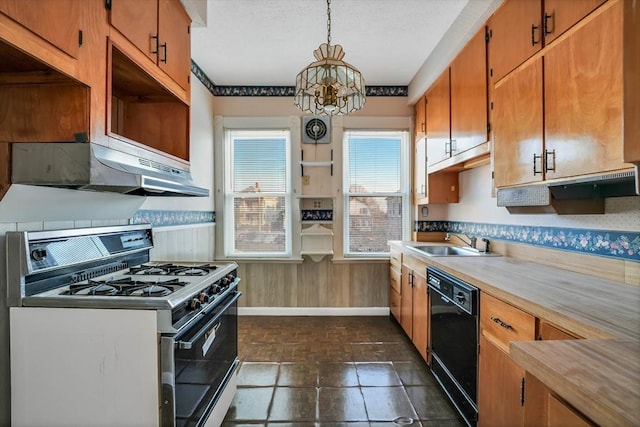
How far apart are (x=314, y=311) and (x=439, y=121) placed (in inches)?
97.5

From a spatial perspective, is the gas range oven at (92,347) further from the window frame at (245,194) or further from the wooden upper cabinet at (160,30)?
the window frame at (245,194)

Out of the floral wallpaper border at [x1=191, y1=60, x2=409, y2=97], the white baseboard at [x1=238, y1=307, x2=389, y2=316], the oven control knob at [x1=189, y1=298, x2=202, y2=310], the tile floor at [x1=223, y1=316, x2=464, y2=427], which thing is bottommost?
the tile floor at [x1=223, y1=316, x2=464, y2=427]

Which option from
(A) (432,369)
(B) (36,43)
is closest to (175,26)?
(B) (36,43)

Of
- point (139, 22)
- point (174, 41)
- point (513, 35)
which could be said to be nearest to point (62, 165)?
point (139, 22)

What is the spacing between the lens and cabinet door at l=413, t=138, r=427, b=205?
142 inches

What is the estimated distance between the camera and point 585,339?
1031 millimetres

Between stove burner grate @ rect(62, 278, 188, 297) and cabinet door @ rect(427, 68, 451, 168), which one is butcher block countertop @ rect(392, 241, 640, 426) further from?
cabinet door @ rect(427, 68, 451, 168)

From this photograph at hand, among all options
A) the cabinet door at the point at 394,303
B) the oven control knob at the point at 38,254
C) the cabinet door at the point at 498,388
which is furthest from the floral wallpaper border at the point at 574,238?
the oven control knob at the point at 38,254

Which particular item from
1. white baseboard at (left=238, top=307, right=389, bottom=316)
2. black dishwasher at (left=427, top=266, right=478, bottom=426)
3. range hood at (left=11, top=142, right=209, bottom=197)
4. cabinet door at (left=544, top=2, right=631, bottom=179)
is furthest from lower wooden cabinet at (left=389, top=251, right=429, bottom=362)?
range hood at (left=11, top=142, right=209, bottom=197)

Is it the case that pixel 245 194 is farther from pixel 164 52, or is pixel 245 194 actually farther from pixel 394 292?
pixel 164 52

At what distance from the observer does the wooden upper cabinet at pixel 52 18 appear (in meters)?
1.06

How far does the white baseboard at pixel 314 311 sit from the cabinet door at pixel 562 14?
10.2 ft

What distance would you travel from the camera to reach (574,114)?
151 cm

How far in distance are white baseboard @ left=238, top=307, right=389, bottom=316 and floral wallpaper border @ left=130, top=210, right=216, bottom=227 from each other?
118 cm
